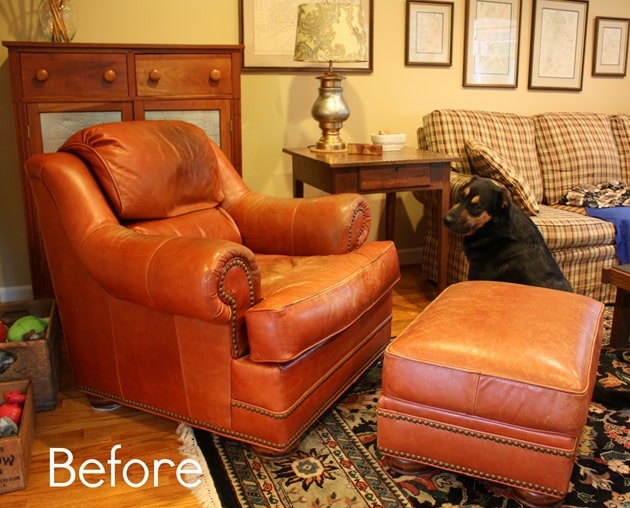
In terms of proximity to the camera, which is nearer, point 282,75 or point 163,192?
point 163,192

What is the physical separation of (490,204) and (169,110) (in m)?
1.42

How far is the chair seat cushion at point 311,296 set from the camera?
1.72m

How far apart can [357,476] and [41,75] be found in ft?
6.31

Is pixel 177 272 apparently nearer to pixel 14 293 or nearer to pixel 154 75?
pixel 154 75

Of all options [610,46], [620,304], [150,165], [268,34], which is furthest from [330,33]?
[610,46]

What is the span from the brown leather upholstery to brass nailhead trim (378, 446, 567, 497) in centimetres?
31

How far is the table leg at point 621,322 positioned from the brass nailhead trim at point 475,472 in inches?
48.8

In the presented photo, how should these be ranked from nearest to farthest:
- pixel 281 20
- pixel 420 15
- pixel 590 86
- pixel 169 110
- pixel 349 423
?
pixel 349 423 → pixel 169 110 → pixel 281 20 → pixel 420 15 → pixel 590 86

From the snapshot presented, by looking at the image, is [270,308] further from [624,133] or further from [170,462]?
[624,133]

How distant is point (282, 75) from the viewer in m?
3.41

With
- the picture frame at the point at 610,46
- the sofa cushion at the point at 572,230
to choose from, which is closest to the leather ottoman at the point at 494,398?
the sofa cushion at the point at 572,230

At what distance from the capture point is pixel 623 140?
153 inches

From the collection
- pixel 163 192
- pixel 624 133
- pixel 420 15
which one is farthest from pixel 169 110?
pixel 624 133

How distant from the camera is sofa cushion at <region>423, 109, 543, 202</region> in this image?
339 cm
